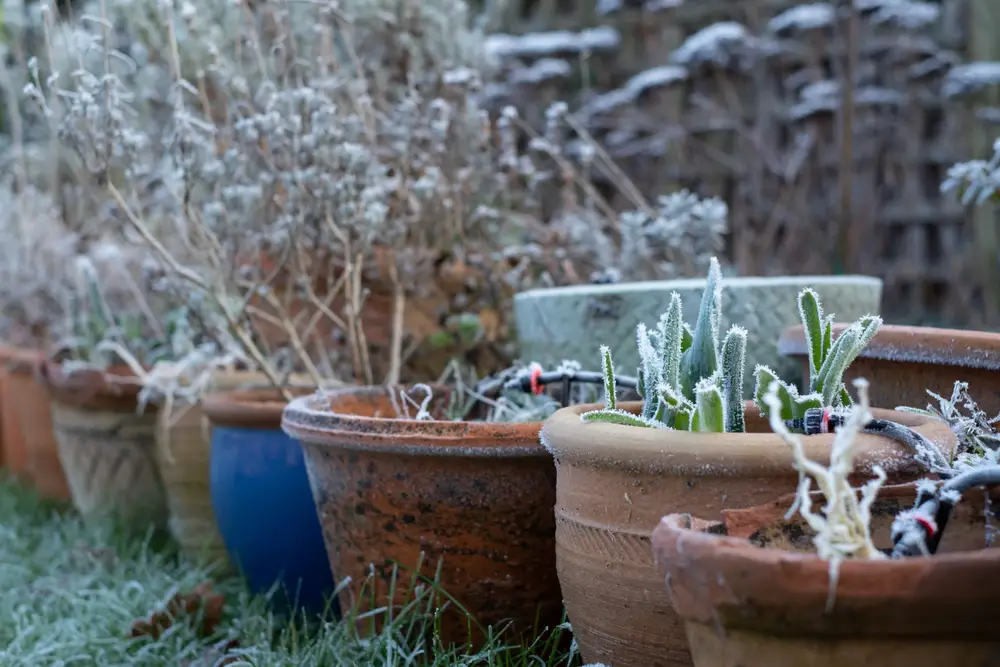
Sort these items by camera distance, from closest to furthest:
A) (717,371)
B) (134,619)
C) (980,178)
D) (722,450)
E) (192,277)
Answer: (722,450), (717,371), (980,178), (134,619), (192,277)

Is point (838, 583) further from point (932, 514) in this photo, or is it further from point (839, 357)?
point (839, 357)

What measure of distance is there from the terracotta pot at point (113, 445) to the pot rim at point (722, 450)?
1.94 m

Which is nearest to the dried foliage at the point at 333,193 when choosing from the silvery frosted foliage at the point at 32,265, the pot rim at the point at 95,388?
the pot rim at the point at 95,388

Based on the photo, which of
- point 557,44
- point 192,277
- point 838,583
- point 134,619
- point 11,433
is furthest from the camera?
point 557,44

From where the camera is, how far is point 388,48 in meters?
3.21

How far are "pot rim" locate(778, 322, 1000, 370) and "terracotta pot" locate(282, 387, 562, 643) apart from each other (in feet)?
1.77

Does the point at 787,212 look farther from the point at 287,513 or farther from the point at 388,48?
the point at 287,513

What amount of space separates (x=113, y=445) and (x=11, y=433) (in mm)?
1235

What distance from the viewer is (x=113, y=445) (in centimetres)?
291

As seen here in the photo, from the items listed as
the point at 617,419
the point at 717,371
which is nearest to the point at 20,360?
the point at 617,419

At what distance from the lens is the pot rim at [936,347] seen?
4.65ft

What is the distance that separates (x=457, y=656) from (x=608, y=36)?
14.3 ft

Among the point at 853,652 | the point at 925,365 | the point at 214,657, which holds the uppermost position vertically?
the point at 925,365

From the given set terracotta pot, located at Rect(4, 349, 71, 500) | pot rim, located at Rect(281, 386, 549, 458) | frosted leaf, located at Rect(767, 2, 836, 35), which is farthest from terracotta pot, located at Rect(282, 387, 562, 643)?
frosted leaf, located at Rect(767, 2, 836, 35)
